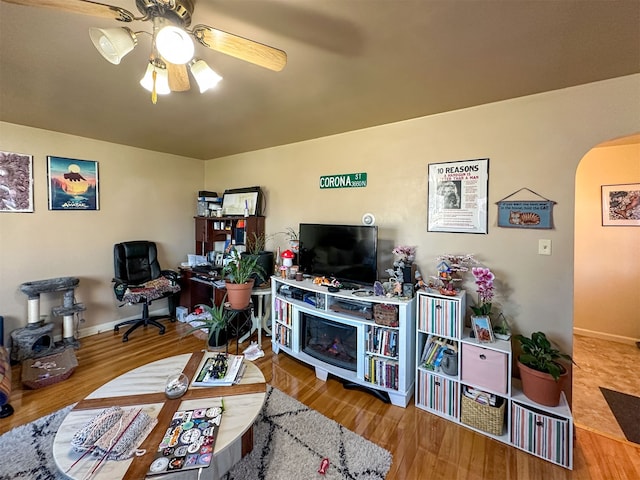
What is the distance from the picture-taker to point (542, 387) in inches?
64.5

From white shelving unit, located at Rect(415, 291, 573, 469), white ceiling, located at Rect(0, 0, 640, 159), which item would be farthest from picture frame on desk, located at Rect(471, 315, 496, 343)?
white ceiling, located at Rect(0, 0, 640, 159)

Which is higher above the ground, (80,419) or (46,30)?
(46,30)

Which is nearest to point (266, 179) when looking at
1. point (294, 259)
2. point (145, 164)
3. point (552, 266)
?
point (294, 259)

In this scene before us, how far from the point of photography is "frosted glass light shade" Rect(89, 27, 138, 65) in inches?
39.8

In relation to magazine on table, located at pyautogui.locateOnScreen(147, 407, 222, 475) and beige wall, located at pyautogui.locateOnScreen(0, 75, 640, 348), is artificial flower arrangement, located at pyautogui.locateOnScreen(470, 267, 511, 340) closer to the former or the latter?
beige wall, located at pyautogui.locateOnScreen(0, 75, 640, 348)

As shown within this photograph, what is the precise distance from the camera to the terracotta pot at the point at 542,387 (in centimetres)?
162

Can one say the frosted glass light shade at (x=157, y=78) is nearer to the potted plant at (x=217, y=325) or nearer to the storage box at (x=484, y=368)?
the potted plant at (x=217, y=325)

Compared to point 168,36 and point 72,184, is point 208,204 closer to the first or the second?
point 72,184

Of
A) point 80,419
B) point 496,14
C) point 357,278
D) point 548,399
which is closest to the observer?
point 496,14

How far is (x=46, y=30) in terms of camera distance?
1339 millimetres

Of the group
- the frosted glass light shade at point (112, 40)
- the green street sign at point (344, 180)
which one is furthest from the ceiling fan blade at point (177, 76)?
the green street sign at point (344, 180)

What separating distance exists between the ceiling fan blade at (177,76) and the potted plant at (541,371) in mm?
2611

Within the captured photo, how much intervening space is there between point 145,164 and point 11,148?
122 cm

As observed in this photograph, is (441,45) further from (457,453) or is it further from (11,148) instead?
(11,148)
